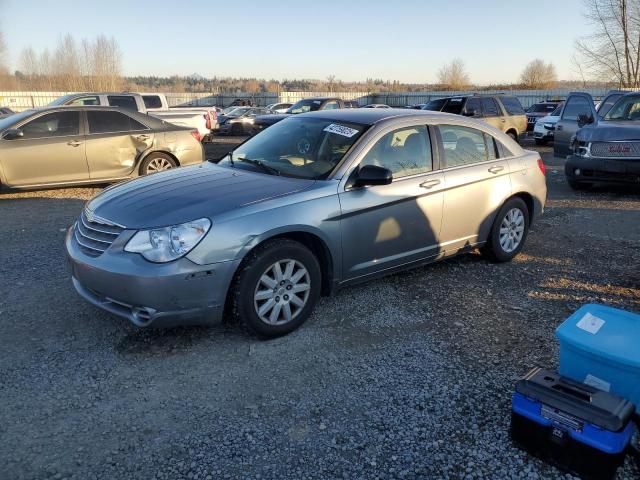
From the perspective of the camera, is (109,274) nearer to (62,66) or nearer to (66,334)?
(66,334)

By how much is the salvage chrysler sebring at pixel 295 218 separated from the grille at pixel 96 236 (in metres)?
0.01

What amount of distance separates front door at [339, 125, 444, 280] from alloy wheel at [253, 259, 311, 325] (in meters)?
0.43

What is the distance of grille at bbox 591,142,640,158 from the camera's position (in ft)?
28.1

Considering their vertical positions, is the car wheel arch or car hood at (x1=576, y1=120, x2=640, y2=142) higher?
car hood at (x1=576, y1=120, x2=640, y2=142)

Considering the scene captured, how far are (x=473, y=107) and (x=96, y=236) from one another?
43.1 feet

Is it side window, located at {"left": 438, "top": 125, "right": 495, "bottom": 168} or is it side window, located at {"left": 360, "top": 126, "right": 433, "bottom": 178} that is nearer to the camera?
side window, located at {"left": 360, "top": 126, "right": 433, "bottom": 178}

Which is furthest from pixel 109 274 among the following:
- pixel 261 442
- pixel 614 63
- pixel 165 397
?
pixel 614 63

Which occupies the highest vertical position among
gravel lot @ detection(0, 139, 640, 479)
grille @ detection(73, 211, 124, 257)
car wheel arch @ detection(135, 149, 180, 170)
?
grille @ detection(73, 211, 124, 257)

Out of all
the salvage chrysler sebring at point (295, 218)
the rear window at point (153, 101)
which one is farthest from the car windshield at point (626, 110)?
the rear window at point (153, 101)

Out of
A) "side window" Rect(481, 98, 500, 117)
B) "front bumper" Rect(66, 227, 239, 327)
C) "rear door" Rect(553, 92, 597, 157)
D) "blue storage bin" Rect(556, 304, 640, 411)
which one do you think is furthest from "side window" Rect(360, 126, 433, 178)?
"side window" Rect(481, 98, 500, 117)

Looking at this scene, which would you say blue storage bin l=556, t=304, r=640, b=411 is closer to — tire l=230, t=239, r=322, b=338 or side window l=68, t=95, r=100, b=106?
tire l=230, t=239, r=322, b=338

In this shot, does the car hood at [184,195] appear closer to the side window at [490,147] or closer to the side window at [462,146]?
the side window at [462,146]

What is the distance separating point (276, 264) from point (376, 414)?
4.06ft

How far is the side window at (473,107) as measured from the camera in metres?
14.7
